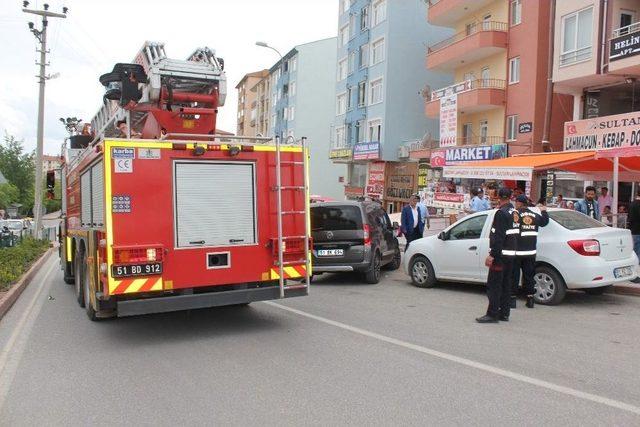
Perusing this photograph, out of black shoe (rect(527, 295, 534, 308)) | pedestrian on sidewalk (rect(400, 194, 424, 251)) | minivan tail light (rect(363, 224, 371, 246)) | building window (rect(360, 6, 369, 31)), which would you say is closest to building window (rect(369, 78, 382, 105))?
building window (rect(360, 6, 369, 31))

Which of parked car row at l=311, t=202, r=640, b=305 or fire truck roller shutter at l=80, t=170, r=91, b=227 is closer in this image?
fire truck roller shutter at l=80, t=170, r=91, b=227

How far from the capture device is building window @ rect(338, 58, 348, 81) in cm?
4598

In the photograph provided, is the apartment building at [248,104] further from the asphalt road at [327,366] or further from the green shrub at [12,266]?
the asphalt road at [327,366]

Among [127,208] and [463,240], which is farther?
[463,240]

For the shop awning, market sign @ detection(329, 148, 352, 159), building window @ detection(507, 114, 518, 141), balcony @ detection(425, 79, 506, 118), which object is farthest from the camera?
market sign @ detection(329, 148, 352, 159)

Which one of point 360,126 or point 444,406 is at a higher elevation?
point 360,126

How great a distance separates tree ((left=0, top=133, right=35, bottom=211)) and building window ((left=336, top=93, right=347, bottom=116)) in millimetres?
53579

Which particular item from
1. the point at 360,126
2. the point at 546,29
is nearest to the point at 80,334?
the point at 546,29

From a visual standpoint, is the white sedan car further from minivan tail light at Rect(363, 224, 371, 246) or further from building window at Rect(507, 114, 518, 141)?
building window at Rect(507, 114, 518, 141)

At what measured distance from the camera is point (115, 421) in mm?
4305

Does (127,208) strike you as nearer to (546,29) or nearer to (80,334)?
(80,334)

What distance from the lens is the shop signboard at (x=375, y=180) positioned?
38250 mm

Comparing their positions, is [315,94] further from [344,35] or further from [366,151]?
[366,151]

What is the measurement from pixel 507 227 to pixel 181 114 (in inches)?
199
